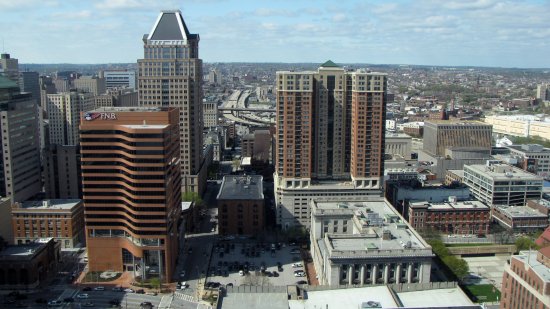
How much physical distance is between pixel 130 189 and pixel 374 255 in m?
36.6

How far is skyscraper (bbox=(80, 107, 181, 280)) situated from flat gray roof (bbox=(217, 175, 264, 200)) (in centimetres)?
2222

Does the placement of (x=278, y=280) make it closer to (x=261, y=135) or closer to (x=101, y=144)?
(x=101, y=144)

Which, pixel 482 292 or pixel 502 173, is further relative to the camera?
pixel 502 173

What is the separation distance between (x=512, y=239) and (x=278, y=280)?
47050 mm

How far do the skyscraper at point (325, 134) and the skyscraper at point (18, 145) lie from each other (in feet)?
167

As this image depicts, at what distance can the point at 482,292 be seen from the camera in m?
85.3

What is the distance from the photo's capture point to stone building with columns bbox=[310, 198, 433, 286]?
75.9m

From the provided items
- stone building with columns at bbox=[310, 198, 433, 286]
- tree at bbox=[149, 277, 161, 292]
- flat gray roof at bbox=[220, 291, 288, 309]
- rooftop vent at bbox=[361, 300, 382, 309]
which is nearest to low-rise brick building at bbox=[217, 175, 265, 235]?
stone building with columns at bbox=[310, 198, 433, 286]

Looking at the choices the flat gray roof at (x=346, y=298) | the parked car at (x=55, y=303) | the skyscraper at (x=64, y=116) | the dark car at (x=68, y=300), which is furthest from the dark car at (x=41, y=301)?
the skyscraper at (x=64, y=116)

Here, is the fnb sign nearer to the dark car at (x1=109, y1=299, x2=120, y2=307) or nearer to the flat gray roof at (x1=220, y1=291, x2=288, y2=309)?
the dark car at (x1=109, y1=299, x2=120, y2=307)

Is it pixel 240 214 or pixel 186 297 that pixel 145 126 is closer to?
pixel 186 297

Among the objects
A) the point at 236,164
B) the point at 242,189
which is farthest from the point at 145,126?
the point at 236,164

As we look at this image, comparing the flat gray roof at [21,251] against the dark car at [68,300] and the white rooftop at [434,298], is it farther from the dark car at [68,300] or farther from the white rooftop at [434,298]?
the white rooftop at [434,298]

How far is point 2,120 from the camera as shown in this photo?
357 feet
